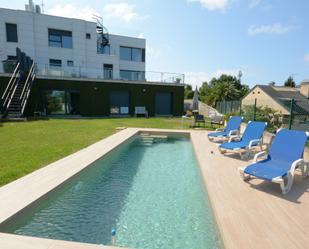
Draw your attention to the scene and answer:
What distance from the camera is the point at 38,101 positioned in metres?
19.1

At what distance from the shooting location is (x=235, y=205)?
12.0 feet

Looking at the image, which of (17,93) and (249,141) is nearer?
(249,141)

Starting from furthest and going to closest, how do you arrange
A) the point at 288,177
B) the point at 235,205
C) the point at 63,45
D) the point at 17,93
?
the point at 63,45, the point at 17,93, the point at 288,177, the point at 235,205

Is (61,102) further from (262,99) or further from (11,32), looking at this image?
(262,99)

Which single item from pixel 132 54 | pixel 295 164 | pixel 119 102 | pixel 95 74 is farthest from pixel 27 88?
pixel 295 164

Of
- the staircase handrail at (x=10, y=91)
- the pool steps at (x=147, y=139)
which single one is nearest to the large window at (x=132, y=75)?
the staircase handrail at (x=10, y=91)

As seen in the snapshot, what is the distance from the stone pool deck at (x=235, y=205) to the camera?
106 inches

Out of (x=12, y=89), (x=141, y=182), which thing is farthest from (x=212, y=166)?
(x=12, y=89)

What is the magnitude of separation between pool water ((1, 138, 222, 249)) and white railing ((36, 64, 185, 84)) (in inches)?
608

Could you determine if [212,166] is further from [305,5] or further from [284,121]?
[305,5]

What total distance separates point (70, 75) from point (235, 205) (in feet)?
61.7

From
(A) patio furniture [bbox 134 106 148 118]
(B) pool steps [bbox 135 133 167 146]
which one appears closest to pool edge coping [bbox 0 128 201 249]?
(B) pool steps [bbox 135 133 167 146]

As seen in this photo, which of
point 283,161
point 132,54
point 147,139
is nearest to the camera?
point 283,161

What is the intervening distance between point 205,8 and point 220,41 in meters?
4.18
